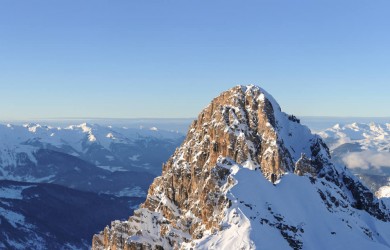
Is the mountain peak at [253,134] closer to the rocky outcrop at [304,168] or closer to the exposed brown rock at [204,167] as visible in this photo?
the exposed brown rock at [204,167]

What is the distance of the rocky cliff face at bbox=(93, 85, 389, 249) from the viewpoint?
407 ft

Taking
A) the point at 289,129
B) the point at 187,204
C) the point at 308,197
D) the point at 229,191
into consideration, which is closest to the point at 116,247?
the point at 187,204

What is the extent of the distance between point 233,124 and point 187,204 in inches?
1355

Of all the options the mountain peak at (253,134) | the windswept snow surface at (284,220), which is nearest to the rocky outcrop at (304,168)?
the mountain peak at (253,134)

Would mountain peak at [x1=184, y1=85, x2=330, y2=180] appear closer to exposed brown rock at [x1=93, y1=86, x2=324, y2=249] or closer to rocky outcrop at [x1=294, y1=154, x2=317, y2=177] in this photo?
exposed brown rock at [x1=93, y1=86, x2=324, y2=249]

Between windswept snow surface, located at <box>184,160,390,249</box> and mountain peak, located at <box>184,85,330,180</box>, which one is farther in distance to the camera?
mountain peak, located at <box>184,85,330,180</box>

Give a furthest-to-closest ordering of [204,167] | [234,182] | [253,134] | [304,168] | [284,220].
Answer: [253,134] → [204,167] → [304,168] → [234,182] → [284,220]

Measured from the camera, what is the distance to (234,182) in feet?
433

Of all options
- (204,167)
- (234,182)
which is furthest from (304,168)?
(234,182)

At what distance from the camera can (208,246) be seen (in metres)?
114

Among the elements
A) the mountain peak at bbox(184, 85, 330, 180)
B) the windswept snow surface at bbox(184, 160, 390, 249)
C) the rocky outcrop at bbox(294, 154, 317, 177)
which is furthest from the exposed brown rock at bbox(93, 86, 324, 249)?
the windswept snow surface at bbox(184, 160, 390, 249)

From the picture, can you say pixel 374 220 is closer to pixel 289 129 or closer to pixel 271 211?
pixel 289 129

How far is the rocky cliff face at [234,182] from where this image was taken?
407ft

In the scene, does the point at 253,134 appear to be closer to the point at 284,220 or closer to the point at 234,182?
the point at 234,182
